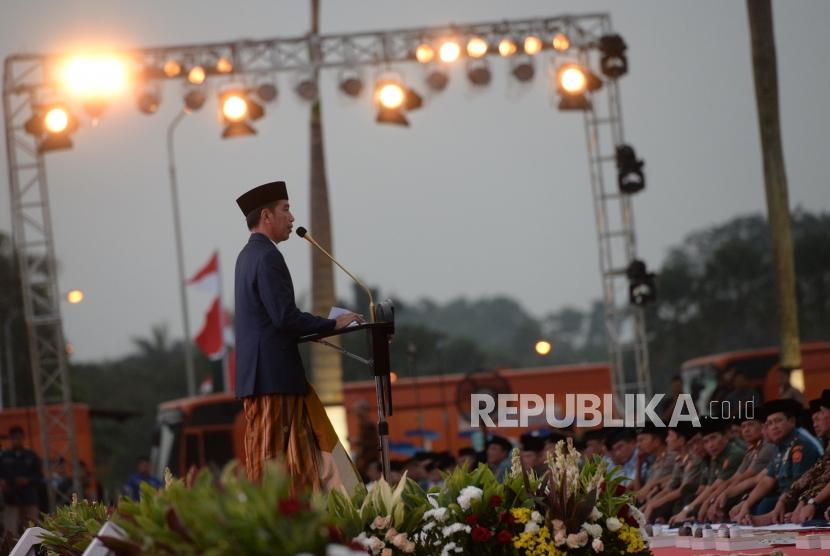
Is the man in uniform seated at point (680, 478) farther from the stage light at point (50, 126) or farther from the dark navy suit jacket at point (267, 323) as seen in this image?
the stage light at point (50, 126)

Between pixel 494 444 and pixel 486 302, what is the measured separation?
57078 mm

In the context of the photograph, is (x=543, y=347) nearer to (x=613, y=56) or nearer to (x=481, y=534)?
(x=613, y=56)

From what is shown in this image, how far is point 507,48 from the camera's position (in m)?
15.0

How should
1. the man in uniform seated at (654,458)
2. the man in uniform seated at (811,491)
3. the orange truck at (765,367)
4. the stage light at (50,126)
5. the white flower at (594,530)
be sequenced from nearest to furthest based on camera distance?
the white flower at (594,530)
the man in uniform seated at (811,491)
the man in uniform seated at (654,458)
the stage light at (50,126)
the orange truck at (765,367)

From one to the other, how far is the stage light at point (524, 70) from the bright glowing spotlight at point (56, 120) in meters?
4.71

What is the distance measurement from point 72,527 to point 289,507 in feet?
8.81

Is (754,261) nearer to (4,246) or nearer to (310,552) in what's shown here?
(4,246)

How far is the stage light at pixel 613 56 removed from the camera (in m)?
14.7

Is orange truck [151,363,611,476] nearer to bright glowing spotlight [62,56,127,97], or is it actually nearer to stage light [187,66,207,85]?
stage light [187,66,207,85]

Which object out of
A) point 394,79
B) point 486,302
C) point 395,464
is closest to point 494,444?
point 395,464

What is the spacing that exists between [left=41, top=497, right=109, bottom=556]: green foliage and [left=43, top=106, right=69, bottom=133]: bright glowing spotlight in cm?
841

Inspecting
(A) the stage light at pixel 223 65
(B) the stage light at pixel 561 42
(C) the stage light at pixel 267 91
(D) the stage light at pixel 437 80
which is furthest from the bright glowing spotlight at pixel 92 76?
(B) the stage light at pixel 561 42

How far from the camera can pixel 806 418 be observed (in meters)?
8.30

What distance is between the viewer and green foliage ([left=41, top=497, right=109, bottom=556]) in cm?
573
